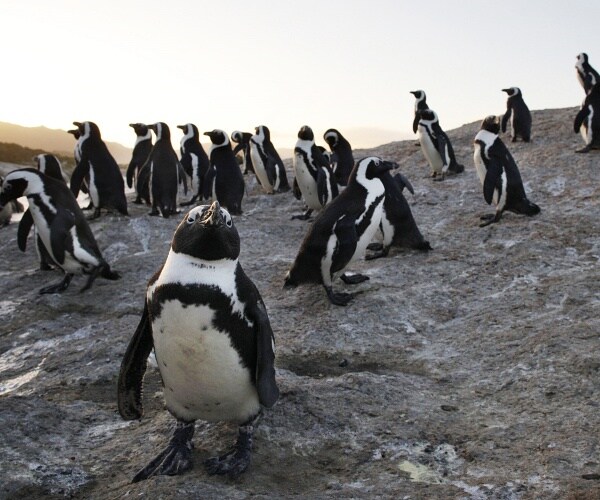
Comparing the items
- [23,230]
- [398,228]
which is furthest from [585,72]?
[23,230]

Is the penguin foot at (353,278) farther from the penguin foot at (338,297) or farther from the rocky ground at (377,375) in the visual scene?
the penguin foot at (338,297)

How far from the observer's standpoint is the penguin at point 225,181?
9844 mm

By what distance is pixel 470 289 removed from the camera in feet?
20.0

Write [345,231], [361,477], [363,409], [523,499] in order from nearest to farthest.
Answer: [523,499] < [361,477] < [363,409] < [345,231]

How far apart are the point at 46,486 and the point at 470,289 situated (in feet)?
13.1

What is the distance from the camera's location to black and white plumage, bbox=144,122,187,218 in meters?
9.45

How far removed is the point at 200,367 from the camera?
3.01 m

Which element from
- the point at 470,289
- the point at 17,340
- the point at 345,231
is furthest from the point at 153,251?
the point at 470,289

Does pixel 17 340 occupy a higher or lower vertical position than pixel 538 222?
lower

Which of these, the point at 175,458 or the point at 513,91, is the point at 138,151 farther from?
the point at 175,458

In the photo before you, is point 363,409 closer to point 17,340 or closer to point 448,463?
point 448,463

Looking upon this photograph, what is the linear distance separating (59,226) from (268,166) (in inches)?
205

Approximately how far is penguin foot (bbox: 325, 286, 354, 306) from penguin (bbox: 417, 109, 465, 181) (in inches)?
196

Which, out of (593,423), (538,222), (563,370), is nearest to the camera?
(593,423)
